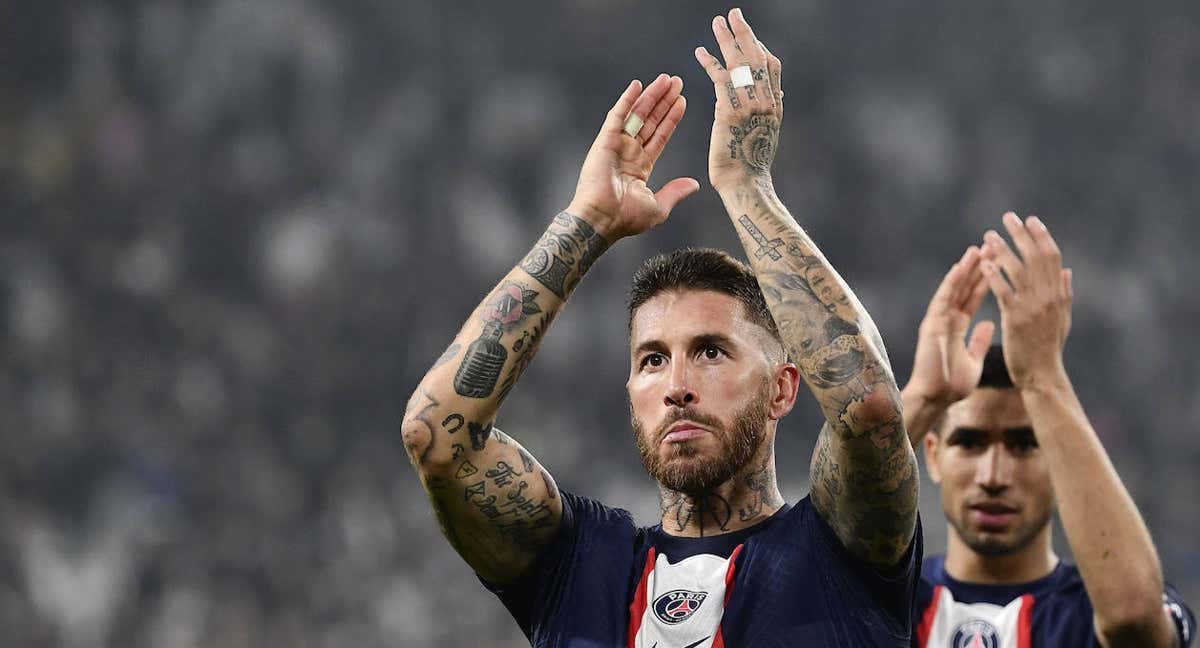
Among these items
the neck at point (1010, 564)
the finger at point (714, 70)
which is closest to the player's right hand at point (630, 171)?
the finger at point (714, 70)

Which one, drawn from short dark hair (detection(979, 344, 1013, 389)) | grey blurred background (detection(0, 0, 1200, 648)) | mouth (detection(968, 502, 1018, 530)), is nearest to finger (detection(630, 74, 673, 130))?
short dark hair (detection(979, 344, 1013, 389))

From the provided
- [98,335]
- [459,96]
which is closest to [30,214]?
[98,335]

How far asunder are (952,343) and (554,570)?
171 cm

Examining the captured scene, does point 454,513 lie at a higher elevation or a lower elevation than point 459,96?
lower

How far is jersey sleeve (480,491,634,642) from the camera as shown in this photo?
3236 mm

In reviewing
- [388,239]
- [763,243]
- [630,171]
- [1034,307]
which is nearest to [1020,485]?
[1034,307]

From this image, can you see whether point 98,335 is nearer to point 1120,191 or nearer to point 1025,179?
point 1025,179

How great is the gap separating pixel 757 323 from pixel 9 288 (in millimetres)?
8464

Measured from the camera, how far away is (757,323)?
336 centimetres

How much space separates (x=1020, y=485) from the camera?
439 centimetres

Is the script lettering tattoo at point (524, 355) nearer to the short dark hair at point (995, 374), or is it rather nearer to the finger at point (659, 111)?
the finger at point (659, 111)

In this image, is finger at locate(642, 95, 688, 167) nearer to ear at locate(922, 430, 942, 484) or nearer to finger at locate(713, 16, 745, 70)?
finger at locate(713, 16, 745, 70)

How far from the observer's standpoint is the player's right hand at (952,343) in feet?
13.6

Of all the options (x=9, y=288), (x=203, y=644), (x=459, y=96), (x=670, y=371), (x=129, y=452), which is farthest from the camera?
(x=459, y=96)
